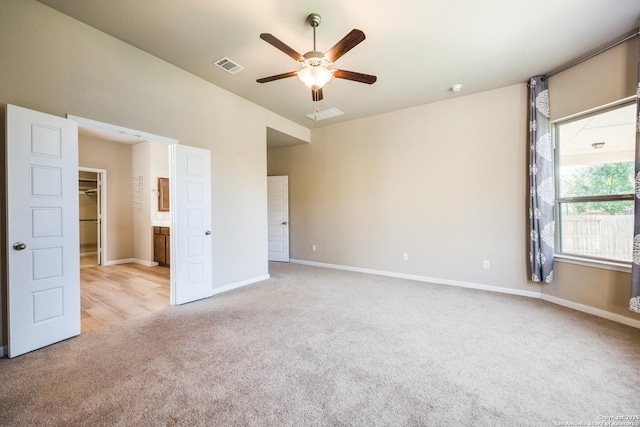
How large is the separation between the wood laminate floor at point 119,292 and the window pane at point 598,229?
543 centimetres

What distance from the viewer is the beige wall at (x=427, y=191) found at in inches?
157

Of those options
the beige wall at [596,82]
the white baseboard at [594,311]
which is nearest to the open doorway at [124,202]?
the white baseboard at [594,311]

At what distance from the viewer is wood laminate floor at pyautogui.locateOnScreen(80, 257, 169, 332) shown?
3191 millimetres

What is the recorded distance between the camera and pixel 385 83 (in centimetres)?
388

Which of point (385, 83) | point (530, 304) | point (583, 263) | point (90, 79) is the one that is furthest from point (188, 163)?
point (583, 263)

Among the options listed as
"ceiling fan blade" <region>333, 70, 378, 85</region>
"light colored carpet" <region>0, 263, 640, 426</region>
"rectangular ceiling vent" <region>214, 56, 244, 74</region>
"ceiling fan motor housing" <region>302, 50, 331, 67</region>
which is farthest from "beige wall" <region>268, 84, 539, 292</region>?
"ceiling fan motor housing" <region>302, 50, 331, 67</region>

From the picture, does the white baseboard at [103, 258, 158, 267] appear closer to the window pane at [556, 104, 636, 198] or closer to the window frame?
the window frame

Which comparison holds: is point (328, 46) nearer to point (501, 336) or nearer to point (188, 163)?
point (188, 163)

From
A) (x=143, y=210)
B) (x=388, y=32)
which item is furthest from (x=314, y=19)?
(x=143, y=210)

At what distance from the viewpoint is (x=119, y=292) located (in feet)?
13.4

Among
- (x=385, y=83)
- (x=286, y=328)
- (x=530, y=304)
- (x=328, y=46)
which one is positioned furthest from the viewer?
(x=385, y=83)

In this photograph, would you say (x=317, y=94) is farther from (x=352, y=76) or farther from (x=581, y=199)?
(x=581, y=199)

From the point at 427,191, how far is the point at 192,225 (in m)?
3.80

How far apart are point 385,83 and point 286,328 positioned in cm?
355
